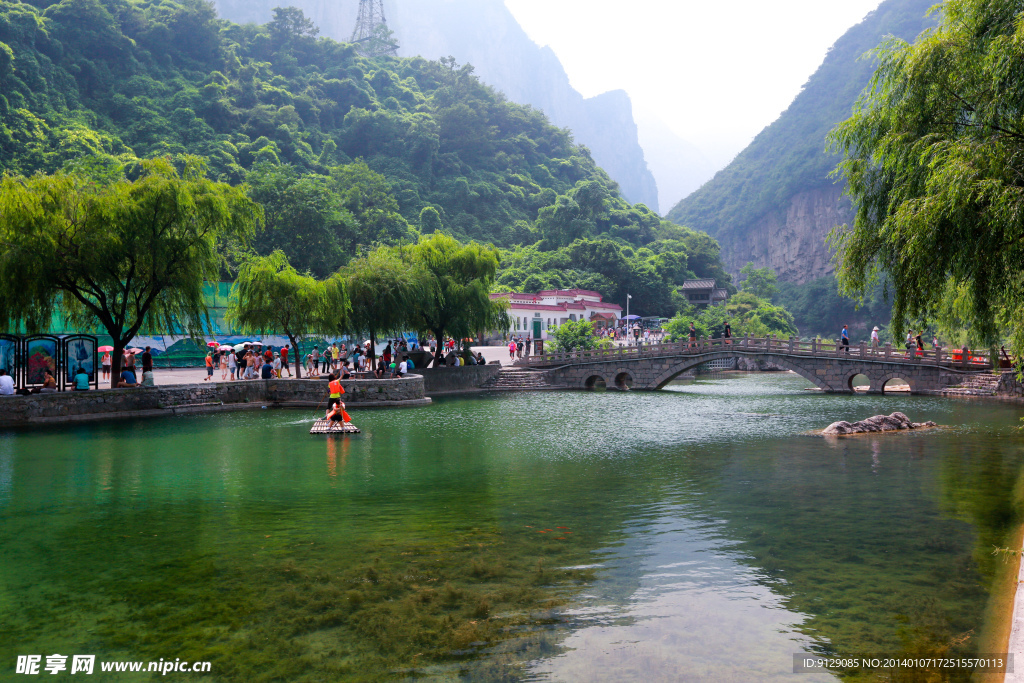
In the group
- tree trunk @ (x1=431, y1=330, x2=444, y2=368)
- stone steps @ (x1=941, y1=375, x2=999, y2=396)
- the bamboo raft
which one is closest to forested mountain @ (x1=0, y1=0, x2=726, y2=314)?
tree trunk @ (x1=431, y1=330, x2=444, y2=368)

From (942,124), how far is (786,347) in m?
28.5

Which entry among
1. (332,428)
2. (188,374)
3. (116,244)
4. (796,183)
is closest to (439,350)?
(188,374)

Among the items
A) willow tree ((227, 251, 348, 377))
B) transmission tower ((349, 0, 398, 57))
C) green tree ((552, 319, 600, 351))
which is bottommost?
green tree ((552, 319, 600, 351))

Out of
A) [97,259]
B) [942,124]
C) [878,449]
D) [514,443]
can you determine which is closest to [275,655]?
[942,124]

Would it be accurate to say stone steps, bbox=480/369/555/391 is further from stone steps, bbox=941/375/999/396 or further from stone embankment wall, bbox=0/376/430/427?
stone steps, bbox=941/375/999/396

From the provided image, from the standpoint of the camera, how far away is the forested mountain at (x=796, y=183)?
11856cm

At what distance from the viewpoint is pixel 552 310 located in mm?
57188

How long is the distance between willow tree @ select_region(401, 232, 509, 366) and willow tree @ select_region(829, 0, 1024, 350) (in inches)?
866

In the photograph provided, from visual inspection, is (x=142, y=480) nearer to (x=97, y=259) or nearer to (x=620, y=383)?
(x=97, y=259)

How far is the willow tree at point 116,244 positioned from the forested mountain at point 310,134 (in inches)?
935

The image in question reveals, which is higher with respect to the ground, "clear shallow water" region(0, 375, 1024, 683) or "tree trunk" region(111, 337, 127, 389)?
"tree trunk" region(111, 337, 127, 389)

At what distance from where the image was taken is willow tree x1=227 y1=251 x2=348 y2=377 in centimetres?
A: 2667

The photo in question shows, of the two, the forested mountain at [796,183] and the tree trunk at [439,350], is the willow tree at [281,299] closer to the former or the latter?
the tree trunk at [439,350]

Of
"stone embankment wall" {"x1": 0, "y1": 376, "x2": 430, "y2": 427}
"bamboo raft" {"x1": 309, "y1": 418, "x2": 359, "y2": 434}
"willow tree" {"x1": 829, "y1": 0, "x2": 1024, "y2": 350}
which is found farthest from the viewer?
"stone embankment wall" {"x1": 0, "y1": 376, "x2": 430, "y2": 427}
